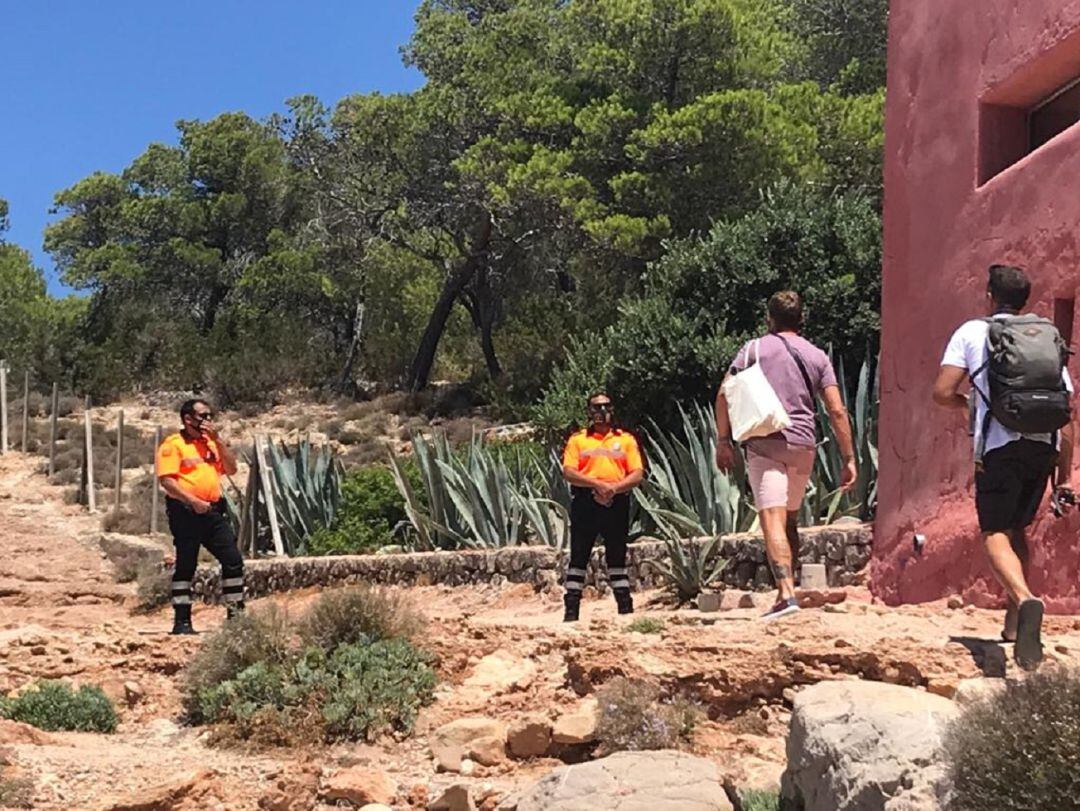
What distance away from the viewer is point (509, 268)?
31094 millimetres

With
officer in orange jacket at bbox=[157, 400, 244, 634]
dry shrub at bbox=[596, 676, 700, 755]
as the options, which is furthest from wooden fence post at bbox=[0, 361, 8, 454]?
dry shrub at bbox=[596, 676, 700, 755]

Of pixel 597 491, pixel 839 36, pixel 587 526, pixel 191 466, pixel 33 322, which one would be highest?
pixel 839 36

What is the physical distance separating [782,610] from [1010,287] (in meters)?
1.93

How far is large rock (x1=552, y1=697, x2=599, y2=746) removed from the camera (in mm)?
5785

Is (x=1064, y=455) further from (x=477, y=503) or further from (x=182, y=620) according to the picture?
(x=477, y=503)

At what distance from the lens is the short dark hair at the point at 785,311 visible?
268 inches

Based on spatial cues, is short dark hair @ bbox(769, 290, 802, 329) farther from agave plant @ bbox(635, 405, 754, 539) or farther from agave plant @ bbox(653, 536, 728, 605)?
agave plant @ bbox(635, 405, 754, 539)

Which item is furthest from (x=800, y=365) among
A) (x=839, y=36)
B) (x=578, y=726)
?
(x=839, y=36)

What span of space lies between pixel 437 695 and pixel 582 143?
759 inches

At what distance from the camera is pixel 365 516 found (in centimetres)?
1580

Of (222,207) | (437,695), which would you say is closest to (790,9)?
(222,207)

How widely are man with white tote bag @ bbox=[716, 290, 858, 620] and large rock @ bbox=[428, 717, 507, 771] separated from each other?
56.1 inches

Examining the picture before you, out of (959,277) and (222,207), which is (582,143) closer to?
(222,207)

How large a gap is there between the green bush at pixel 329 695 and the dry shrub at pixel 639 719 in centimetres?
121
